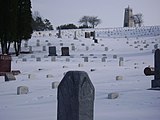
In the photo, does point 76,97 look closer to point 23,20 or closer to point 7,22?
point 7,22

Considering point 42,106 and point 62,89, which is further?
point 42,106

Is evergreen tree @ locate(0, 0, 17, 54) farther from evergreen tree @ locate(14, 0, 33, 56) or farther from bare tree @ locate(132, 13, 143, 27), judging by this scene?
bare tree @ locate(132, 13, 143, 27)

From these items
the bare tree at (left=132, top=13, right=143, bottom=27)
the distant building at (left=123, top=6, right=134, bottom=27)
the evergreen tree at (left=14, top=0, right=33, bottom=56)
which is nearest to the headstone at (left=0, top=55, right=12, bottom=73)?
the evergreen tree at (left=14, top=0, right=33, bottom=56)

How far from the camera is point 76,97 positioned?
218 inches

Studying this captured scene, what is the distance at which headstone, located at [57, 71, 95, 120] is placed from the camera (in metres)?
5.55

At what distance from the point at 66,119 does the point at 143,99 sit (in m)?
4.27

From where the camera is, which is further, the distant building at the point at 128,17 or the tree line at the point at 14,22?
the distant building at the point at 128,17

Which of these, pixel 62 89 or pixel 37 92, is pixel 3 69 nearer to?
pixel 37 92

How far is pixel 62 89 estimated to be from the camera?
5.75 meters

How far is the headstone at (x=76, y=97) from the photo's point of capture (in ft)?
18.2

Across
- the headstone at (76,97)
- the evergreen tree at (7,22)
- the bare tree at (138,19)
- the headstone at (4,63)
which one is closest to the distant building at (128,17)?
the bare tree at (138,19)

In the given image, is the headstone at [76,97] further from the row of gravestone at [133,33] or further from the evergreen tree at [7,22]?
the row of gravestone at [133,33]

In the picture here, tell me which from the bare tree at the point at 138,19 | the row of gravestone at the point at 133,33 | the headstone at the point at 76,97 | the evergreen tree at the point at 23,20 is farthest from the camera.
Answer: the bare tree at the point at 138,19

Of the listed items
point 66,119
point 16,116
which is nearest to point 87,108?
point 66,119
